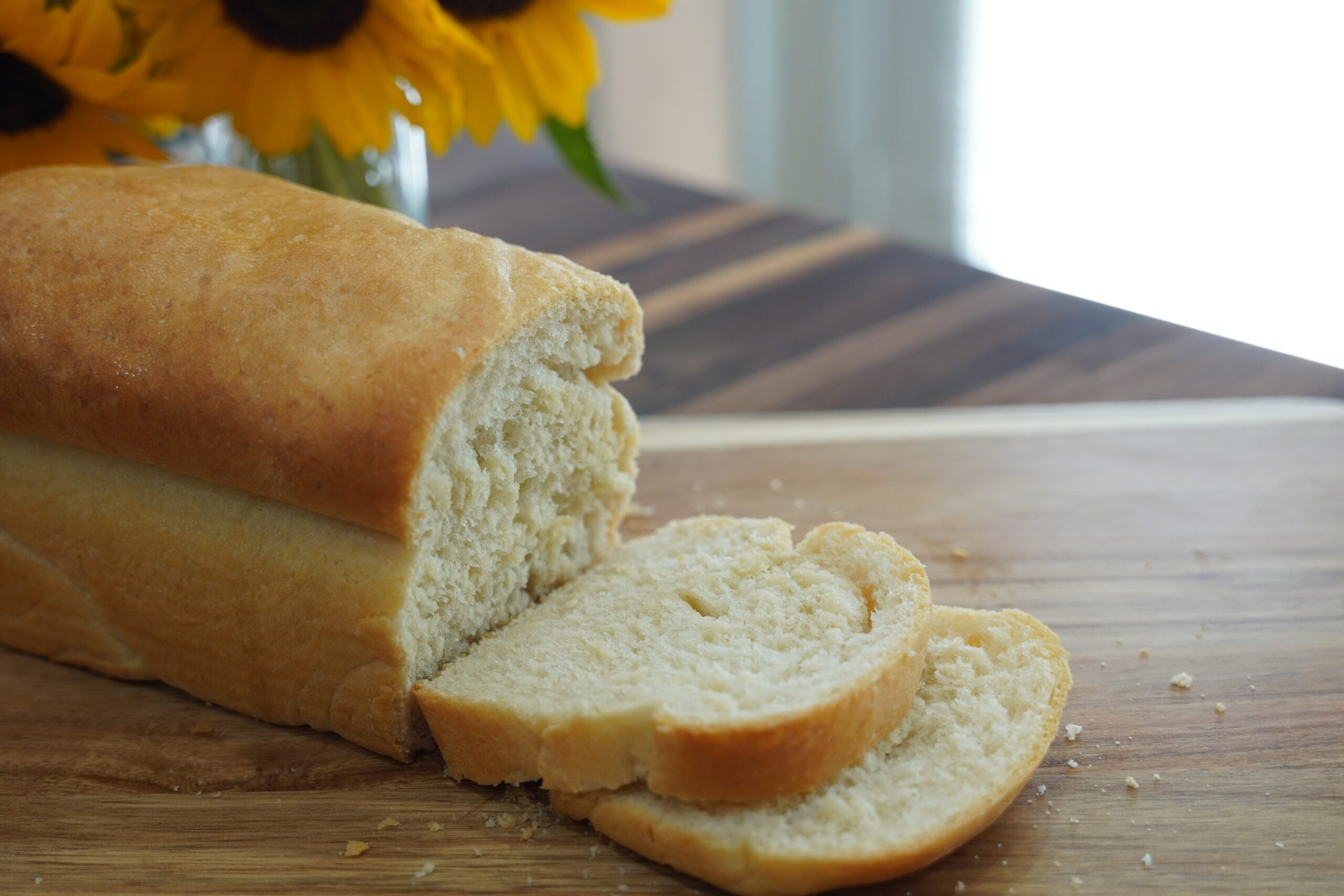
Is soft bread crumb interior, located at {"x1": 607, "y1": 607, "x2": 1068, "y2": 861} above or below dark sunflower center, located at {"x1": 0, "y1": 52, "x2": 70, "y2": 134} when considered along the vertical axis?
below

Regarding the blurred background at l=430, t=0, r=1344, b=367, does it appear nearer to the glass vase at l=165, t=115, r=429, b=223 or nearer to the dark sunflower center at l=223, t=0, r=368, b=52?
the glass vase at l=165, t=115, r=429, b=223

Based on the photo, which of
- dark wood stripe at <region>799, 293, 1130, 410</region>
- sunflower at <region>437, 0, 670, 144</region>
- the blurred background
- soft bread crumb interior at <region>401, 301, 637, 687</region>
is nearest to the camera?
soft bread crumb interior at <region>401, 301, 637, 687</region>

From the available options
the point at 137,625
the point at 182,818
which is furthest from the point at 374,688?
the point at 137,625

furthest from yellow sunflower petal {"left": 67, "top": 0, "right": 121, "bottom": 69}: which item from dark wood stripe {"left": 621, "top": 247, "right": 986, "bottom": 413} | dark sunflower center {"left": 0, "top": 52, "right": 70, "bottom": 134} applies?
dark wood stripe {"left": 621, "top": 247, "right": 986, "bottom": 413}

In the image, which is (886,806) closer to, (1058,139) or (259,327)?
(259,327)

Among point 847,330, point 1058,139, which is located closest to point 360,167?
point 847,330

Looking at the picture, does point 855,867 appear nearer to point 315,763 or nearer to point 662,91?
point 315,763

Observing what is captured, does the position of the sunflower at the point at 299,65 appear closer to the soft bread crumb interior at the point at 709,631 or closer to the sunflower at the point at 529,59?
the sunflower at the point at 529,59
